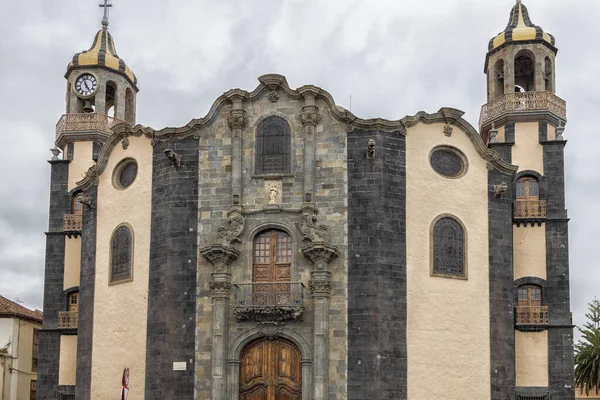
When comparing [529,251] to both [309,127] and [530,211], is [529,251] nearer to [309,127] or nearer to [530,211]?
[530,211]

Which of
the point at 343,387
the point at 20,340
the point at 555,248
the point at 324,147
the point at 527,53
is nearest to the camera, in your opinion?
the point at 343,387

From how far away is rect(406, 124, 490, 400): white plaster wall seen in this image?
33688mm

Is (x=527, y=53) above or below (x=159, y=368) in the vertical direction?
above

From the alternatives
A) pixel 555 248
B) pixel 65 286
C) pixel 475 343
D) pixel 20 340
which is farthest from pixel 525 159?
pixel 20 340

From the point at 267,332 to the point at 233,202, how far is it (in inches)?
195

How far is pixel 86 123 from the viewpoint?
43.2 metres

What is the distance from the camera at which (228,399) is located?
33.3 m

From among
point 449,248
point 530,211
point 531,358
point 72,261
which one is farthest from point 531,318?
point 72,261


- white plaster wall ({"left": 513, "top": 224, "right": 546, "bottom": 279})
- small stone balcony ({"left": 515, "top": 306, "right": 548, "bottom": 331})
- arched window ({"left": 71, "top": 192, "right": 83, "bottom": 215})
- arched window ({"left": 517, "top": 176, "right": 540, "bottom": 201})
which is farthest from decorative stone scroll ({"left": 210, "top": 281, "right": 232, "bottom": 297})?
arched window ({"left": 517, "top": 176, "right": 540, "bottom": 201})

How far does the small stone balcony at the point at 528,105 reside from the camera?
3972 centimetres

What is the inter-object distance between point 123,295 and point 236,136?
299 inches

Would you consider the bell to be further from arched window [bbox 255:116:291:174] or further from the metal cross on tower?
arched window [bbox 255:116:291:174]

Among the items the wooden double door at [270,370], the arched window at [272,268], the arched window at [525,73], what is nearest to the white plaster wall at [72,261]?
the arched window at [272,268]

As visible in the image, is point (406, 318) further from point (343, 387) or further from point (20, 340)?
point (20, 340)
